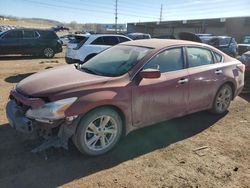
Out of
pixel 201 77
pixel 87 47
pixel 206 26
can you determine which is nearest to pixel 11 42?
pixel 87 47

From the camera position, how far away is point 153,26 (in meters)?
53.8

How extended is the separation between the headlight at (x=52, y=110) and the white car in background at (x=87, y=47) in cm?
705

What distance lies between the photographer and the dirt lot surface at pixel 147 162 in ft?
11.5

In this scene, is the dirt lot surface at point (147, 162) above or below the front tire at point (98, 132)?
below

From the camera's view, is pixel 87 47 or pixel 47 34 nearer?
pixel 87 47

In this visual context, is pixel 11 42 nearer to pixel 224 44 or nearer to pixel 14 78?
pixel 14 78

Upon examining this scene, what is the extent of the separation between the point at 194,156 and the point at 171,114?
2.96 ft

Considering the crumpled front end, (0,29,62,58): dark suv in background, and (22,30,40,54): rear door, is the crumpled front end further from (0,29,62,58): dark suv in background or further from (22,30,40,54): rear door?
(22,30,40,54): rear door

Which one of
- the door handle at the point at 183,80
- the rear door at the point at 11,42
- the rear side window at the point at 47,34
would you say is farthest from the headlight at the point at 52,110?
the rear side window at the point at 47,34

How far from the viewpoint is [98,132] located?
13.1ft

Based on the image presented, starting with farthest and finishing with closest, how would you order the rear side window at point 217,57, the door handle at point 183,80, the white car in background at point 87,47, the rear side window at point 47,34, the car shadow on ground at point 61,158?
1. the rear side window at point 47,34
2. the white car in background at point 87,47
3. the rear side window at point 217,57
4. the door handle at point 183,80
5. the car shadow on ground at point 61,158

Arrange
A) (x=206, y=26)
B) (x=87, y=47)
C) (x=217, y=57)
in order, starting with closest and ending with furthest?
(x=217, y=57) → (x=87, y=47) → (x=206, y=26)

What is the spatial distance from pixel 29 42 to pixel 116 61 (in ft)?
41.9

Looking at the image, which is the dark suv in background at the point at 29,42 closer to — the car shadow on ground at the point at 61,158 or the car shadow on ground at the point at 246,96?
the car shadow on ground at the point at 61,158
